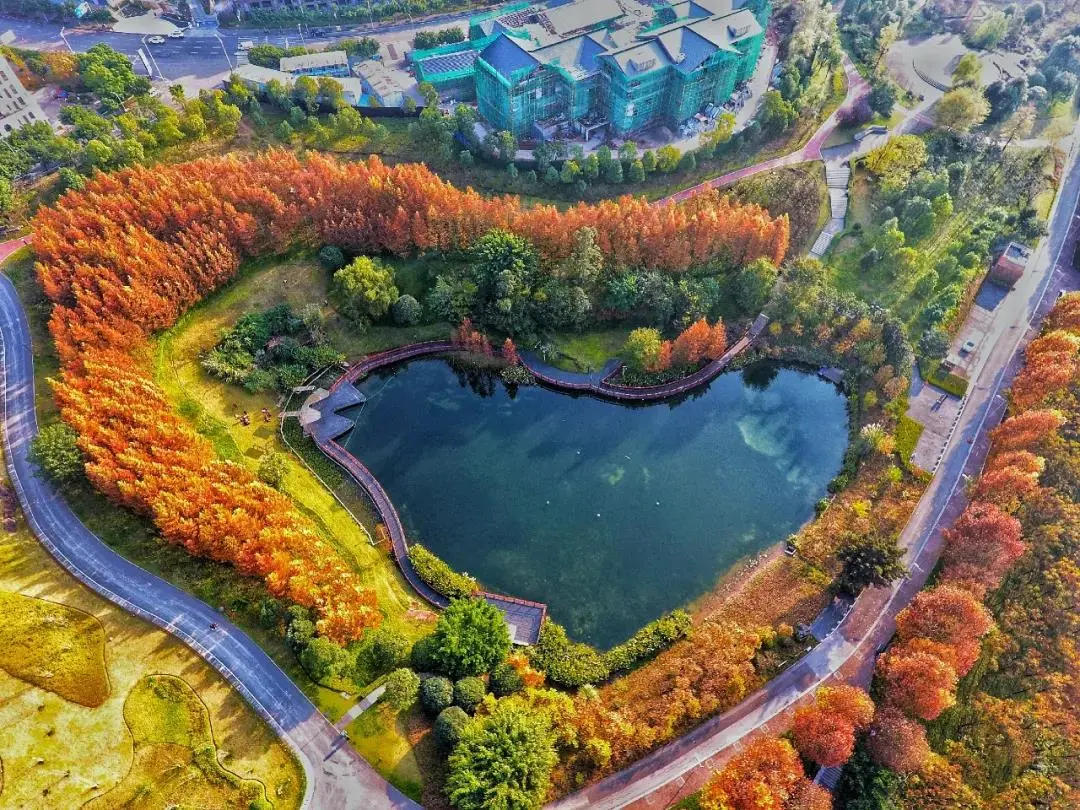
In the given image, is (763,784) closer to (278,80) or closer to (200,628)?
(200,628)

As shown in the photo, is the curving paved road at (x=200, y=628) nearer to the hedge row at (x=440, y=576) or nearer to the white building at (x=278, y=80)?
the hedge row at (x=440, y=576)

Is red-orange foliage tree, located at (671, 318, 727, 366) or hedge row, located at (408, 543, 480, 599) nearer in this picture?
hedge row, located at (408, 543, 480, 599)

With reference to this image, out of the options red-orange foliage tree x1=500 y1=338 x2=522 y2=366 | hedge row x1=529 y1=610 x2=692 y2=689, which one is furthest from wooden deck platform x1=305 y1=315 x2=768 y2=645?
hedge row x1=529 y1=610 x2=692 y2=689

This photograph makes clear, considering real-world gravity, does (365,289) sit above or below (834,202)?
above

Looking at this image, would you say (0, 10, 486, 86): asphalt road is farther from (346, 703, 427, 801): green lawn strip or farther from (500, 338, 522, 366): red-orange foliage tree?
(346, 703, 427, 801): green lawn strip

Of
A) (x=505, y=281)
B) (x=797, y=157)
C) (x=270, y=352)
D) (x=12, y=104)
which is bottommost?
(x=270, y=352)

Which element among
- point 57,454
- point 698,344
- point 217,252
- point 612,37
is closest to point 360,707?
point 57,454
